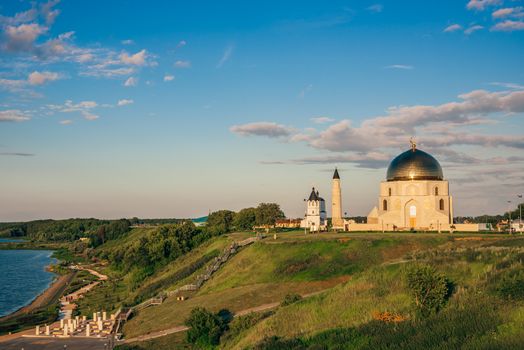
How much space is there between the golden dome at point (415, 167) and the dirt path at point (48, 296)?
5346 centimetres

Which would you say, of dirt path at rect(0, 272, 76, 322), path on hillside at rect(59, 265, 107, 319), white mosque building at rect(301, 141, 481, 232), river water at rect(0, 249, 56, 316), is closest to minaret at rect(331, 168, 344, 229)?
white mosque building at rect(301, 141, 481, 232)

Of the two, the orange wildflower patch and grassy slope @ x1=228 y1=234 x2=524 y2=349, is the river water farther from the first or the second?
the orange wildflower patch

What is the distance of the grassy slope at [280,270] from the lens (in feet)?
159

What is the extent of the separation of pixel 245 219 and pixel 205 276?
141 ft

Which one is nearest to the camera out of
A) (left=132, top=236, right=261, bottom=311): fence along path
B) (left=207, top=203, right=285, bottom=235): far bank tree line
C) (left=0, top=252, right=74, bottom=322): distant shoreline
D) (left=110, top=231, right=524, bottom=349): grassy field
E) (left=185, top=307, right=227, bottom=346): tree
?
(left=110, top=231, right=524, bottom=349): grassy field

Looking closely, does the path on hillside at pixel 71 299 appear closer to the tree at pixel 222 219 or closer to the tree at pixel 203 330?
the tree at pixel 222 219

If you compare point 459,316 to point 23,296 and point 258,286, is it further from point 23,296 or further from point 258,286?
point 23,296

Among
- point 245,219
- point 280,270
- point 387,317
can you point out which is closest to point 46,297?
point 245,219

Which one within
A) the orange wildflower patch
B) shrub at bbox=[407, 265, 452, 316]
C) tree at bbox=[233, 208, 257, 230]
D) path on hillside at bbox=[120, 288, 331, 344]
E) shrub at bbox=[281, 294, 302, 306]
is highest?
tree at bbox=[233, 208, 257, 230]

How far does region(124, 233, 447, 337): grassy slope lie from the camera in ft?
159

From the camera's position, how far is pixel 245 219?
104250 mm

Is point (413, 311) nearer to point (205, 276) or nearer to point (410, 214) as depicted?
point (205, 276)

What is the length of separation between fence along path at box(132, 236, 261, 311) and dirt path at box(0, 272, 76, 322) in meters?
17.4

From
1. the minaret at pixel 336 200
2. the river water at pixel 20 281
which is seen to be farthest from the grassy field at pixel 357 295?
the river water at pixel 20 281
